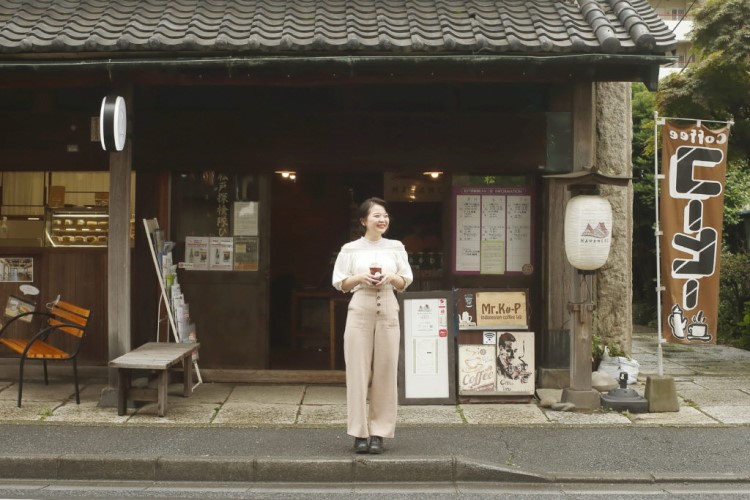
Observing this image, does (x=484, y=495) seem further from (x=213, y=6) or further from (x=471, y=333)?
(x=213, y=6)

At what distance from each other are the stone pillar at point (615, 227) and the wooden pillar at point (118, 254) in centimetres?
574

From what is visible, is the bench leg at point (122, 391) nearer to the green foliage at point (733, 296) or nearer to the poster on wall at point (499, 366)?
the poster on wall at point (499, 366)

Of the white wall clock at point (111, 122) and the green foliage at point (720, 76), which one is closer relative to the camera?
the white wall clock at point (111, 122)

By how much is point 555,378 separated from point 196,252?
14.7 ft

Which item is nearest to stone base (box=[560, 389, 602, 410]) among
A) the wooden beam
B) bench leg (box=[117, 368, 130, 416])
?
bench leg (box=[117, 368, 130, 416])

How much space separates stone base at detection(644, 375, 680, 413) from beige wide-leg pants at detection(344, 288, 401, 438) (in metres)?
3.08

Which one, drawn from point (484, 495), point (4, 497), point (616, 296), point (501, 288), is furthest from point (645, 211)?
point (4, 497)

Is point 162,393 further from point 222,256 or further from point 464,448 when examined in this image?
point 464,448

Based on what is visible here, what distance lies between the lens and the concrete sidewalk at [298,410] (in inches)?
303

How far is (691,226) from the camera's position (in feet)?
28.0

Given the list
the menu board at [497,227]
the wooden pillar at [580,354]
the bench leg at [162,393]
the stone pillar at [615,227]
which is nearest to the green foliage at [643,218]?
the stone pillar at [615,227]

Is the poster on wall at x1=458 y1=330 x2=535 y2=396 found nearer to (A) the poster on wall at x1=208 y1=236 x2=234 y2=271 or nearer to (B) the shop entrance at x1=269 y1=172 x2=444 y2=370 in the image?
(B) the shop entrance at x1=269 y1=172 x2=444 y2=370

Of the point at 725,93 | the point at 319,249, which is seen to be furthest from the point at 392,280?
the point at 725,93

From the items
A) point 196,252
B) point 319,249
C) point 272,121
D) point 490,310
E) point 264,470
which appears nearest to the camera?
point 264,470
